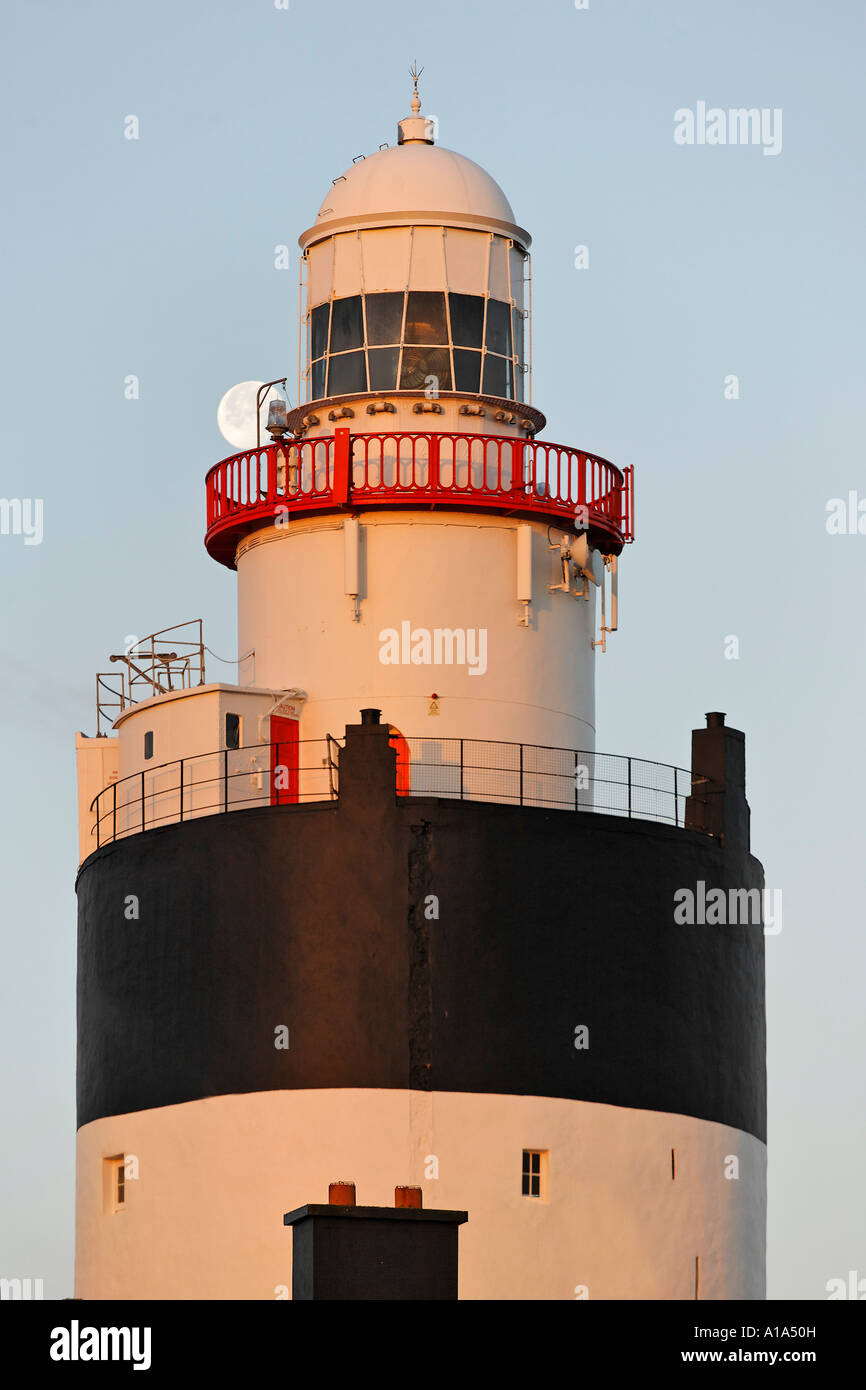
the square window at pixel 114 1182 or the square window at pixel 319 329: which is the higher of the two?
the square window at pixel 319 329

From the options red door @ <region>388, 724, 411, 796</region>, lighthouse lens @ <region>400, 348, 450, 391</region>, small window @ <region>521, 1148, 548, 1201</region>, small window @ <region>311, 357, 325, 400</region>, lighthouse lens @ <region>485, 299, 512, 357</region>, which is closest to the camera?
small window @ <region>521, 1148, 548, 1201</region>

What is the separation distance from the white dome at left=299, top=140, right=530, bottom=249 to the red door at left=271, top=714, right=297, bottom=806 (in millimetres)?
9852

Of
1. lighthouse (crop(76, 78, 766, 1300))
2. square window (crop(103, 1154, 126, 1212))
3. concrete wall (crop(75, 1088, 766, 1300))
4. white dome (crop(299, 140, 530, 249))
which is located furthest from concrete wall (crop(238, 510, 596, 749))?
square window (crop(103, 1154, 126, 1212))

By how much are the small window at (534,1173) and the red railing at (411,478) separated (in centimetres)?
1222

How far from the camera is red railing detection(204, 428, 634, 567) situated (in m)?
Answer: 61.0

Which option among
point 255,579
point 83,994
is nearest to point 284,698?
point 255,579

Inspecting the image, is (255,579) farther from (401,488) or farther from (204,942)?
(204,942)

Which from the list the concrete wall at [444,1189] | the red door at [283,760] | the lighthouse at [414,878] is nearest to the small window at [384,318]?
the lighthouse at [414,878]

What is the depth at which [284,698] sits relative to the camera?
200 feet

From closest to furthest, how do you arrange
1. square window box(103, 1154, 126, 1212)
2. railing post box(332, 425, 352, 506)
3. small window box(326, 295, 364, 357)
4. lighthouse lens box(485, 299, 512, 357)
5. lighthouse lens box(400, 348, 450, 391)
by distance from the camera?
1. square window box(103, 1154, 126, 1212)
2. railing post box(332, 425, 352, 506)
3. lighthouse lens box(400, 348, 450, 391)
4. small window box(326, 295, 364, 357)
5. lighthouse lens box(485, 299, 512, 357)

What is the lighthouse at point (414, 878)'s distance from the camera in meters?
57.0

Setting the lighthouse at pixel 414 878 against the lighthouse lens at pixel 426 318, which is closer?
the lighthouse at pixel 414 878

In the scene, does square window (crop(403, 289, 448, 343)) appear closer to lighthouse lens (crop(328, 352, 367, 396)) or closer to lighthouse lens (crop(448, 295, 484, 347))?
lighthouse lens (crop(448, 295, 484, 347))

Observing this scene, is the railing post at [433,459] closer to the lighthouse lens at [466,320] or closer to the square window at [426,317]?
the lighthouse lens at [466,320]
